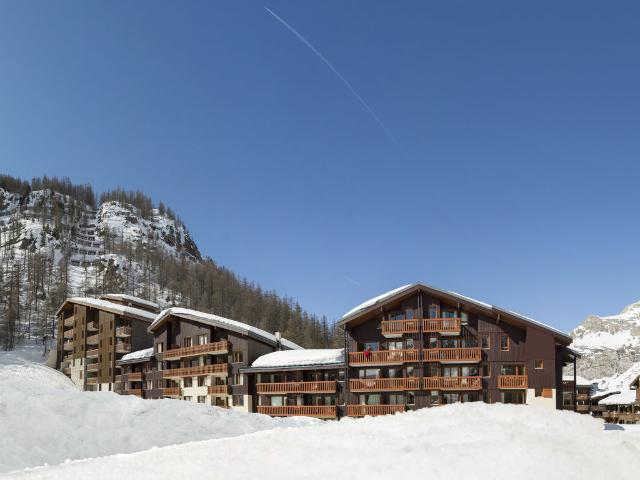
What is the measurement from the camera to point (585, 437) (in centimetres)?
1243

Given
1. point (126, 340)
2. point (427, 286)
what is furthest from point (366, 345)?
point (126, 340)

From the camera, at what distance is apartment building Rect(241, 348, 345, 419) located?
4926 centimetres

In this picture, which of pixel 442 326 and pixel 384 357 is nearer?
pixel 442 326

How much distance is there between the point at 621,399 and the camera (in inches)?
3450

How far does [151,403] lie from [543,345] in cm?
3132

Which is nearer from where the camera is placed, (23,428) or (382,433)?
(382,433)

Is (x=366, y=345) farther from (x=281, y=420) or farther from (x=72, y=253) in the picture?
(x=72, y=253)

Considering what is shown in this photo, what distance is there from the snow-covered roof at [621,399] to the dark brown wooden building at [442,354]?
46.5 meters

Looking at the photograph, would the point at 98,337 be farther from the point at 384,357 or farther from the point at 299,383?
the point at 384,357

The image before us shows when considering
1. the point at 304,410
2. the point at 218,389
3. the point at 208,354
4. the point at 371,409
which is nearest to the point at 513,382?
the point at 371,409

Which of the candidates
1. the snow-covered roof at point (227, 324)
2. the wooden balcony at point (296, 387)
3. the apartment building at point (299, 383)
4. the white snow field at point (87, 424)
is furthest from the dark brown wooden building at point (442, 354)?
the white snow field at point (87, 424)

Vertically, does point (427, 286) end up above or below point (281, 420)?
above

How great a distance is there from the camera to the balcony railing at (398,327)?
46.3 metres

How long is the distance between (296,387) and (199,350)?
14454mm
